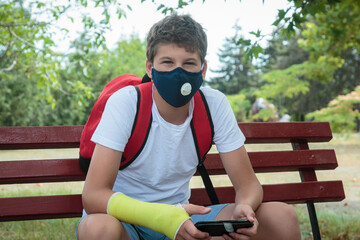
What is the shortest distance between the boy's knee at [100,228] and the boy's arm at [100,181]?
4.0 inches

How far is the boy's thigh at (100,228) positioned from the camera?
175 cm

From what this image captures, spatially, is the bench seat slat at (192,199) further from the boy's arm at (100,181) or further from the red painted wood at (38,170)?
the boy's arm at (100,181)

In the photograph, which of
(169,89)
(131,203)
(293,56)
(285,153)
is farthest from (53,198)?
(293,56)

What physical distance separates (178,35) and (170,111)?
0.39 m

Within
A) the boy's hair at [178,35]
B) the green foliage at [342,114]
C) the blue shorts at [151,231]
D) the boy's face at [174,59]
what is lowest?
the green foliage at [342,114]

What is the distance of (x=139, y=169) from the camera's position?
220 cm

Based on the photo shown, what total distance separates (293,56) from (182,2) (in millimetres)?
39684

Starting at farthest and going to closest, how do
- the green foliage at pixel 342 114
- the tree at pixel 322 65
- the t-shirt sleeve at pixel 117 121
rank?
the green foliage at pixel 342 114 < the tree at pixel 322 65 < the t-shirt sleeve at pixel 117 121

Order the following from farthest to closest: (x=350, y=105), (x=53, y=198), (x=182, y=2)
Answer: (x=350, y=105), (x=182, y=2), (x=53, y=198)

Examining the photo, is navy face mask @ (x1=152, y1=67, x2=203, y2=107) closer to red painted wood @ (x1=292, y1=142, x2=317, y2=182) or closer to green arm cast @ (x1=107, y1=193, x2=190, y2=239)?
green arm cast @ (x1=107, y1=193, x2=190, y2=239)

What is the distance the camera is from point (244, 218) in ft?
6.67

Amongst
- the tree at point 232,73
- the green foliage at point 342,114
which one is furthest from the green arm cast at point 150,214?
the tree at point 232,73

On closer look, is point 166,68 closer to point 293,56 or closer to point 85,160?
point 85,160

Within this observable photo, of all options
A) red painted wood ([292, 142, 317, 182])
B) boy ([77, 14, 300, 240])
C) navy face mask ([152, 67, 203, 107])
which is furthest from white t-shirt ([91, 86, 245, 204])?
red painted wood ([292, 142, 317, 182])
